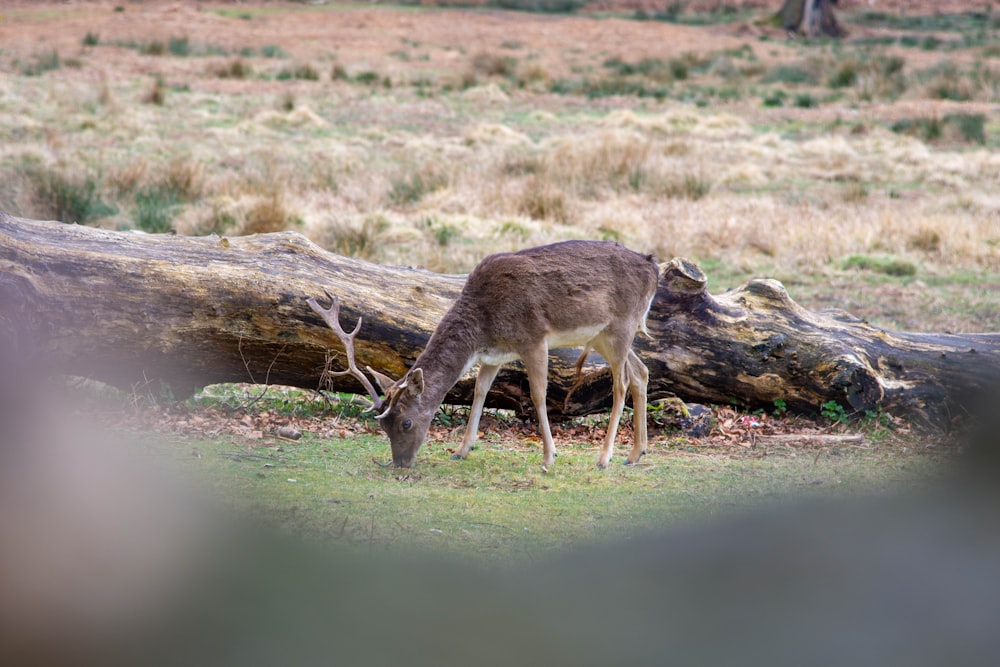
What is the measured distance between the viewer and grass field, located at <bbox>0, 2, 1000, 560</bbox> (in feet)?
18.4

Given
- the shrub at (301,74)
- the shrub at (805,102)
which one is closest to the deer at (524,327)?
the shrub at (805,102)

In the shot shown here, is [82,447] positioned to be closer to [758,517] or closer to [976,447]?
[758,517]

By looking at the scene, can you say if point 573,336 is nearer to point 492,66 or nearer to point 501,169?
point 501,169

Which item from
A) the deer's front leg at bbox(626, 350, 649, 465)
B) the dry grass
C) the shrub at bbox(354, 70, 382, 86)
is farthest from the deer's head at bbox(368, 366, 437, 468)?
the shrub at bbox(354, 70, 382, 86)

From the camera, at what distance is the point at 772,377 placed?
7.62 metres

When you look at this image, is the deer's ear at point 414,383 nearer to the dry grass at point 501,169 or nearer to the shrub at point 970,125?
the dry grass at point 501,169

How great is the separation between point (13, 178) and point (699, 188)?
10.8m

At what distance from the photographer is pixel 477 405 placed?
675cm

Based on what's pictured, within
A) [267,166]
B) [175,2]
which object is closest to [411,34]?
[175,2]

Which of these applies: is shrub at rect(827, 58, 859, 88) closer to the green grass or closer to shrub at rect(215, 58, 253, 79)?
shrub at rect(215, 58, 253, 79)

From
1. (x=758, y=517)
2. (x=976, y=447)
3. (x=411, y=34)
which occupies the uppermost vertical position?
(x=976, y=447)

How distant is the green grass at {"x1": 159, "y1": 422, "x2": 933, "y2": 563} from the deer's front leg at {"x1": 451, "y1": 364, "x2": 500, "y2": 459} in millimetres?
99

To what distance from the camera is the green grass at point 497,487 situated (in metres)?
4.55

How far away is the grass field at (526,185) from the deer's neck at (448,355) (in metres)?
0.53
